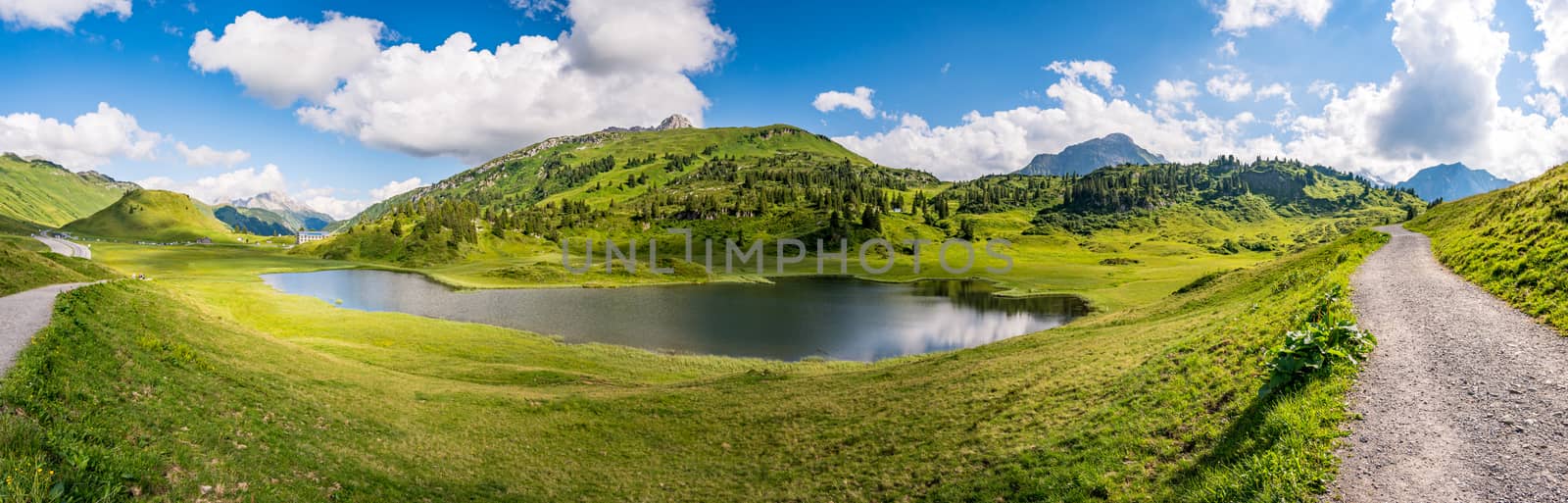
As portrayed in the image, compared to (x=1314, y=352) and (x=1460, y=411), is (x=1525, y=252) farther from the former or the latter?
(x=1460, y=411)

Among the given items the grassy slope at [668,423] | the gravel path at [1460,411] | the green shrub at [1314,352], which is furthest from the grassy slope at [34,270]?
the green shrub at [1314,352]

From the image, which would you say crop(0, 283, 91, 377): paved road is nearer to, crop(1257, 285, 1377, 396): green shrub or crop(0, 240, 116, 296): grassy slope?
crop(0, 240, 116, 296): grassy slope

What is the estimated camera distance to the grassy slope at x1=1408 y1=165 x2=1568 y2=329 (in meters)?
15.3

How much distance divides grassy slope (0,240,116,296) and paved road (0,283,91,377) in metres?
3.70

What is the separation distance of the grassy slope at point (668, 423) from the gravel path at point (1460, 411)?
0.64 m

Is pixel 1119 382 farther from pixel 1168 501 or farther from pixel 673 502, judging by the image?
pixel 673 502

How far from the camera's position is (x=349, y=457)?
16453 millimetres

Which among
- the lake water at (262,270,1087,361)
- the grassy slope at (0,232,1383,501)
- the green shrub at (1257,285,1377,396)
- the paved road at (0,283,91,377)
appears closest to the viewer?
the grassy slope at (0,232,1383,501)

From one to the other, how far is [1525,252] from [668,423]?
33806 mm

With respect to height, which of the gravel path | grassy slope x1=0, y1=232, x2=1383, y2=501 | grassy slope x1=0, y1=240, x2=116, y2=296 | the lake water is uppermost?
grassy slope x1=0, y1=240, x2=116, y2=296

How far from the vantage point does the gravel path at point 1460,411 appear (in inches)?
322

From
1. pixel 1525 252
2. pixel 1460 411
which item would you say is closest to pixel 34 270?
pixel 1460 411

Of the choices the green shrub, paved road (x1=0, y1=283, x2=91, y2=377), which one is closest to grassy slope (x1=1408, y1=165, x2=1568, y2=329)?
the green shrub

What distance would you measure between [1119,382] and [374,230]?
794 ft
